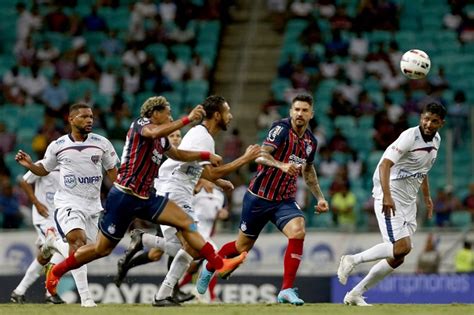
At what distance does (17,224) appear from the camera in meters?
25.7

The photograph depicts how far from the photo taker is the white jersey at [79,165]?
17.4 metres

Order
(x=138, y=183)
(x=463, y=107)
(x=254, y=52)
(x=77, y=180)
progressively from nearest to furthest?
(x=138, y=183), (x=77, y=180), (x=463, y=107), (x=254, y=52)

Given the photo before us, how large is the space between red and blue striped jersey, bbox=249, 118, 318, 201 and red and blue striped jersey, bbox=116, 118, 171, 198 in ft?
5.27

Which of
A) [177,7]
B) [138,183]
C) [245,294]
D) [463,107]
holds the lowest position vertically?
[245,294]

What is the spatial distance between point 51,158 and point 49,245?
142 centimetres

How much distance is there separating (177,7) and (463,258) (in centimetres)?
1179

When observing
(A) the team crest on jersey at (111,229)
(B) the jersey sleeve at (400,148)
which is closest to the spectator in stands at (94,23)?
(B) the jersey sleeve at (400,148)

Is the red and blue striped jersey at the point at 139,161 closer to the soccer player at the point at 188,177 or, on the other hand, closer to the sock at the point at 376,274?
the soccer player at the point at 188,177

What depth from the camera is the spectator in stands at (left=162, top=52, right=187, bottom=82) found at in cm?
3158

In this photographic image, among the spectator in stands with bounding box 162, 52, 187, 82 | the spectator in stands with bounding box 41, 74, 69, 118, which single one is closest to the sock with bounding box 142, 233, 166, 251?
the spectator in stands with bounding box 41, 74, 69, 118

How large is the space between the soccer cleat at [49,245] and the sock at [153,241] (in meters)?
1.30

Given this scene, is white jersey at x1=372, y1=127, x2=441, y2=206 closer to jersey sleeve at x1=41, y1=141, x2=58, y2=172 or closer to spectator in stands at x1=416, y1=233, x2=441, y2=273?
jersey sleeve at x1=41, y1=141, x2=58, y2=172

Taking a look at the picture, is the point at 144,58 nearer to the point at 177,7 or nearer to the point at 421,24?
the point at 177,7

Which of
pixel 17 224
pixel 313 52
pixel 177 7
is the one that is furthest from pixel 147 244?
pixel 177 7
